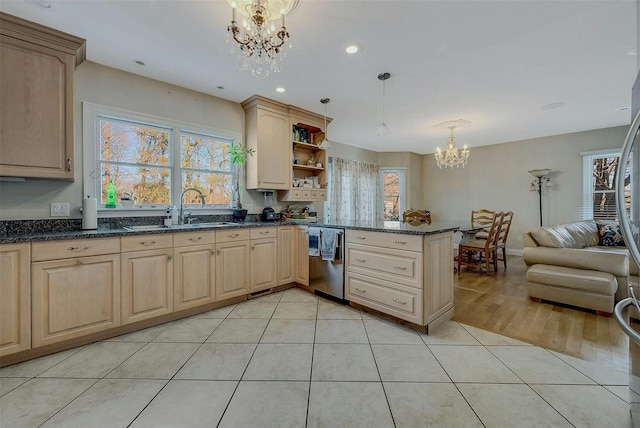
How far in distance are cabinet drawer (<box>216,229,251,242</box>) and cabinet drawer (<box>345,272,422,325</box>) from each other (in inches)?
50.4

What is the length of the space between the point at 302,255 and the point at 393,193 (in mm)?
4297

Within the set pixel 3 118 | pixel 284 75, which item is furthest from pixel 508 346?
pixel 3 118

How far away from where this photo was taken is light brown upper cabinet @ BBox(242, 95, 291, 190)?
3570mm

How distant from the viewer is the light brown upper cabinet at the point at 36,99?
203 centimetres

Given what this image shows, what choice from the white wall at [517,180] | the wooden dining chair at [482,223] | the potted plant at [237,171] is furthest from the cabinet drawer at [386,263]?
the white wall at [517,180]

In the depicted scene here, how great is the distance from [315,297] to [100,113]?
10.1ft

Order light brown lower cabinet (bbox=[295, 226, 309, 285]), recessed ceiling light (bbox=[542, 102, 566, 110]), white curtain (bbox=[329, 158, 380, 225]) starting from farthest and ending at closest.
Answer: white curtain (bbox=[329, 158, 380, 225]) < recessed ceiling light (bbox=[542, 102, 566, 110]) < light brown lower cabinet (bbox=[295, 226, 309, 285])

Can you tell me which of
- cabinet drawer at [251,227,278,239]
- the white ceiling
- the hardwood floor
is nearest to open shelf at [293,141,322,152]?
the white ceiling

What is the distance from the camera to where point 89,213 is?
2477 mm

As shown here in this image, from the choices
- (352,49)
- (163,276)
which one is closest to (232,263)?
(163,276)

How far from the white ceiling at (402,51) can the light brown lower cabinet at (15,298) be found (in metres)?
1.83

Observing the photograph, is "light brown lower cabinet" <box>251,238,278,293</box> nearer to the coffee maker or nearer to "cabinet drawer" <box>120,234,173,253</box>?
the coffee maker

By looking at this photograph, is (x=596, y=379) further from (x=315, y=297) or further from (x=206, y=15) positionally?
(x=206, y=15)

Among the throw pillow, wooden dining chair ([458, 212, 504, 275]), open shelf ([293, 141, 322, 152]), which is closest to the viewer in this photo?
the throw pillow
